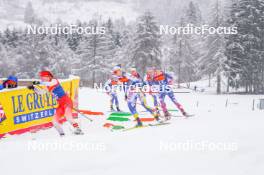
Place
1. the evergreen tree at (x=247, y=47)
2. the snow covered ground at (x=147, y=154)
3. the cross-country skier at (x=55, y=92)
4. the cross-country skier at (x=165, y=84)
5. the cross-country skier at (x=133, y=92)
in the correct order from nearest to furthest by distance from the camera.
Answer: the snow covered ground at (x=147, y=154) → the cross-country skier at (x=55, y=92) → the cross-country skier at (x=133, y=92) → the cross-country skier at (x=165, y=84) → the evergreen tree at (x=247, y=47)

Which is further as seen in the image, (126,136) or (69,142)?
(126,136)

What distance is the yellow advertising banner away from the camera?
10305mm

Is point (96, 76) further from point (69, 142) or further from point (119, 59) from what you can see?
point (69, 142)

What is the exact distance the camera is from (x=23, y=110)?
36.2 ft

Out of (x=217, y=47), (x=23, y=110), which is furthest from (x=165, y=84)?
(x=217, y=47)

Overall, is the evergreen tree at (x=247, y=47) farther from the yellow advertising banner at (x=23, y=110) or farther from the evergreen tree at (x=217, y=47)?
the yellow advertising banner at (x=23, y=110)

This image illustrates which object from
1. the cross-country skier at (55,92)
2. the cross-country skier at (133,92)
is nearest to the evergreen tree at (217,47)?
the cross-country skier at (133,92)

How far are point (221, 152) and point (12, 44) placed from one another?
69.6 m

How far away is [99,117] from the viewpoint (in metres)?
14.5

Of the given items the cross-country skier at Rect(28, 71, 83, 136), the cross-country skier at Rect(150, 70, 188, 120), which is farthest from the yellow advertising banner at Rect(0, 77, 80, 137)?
the cross-country skier at Rect(150, 70, 188, 120)

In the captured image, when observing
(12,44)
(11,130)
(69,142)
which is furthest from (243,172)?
(12,44)

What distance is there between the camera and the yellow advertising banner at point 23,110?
10305 millimetres

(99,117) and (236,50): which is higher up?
(236,50)

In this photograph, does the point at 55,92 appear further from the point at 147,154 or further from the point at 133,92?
the point at 147,154
